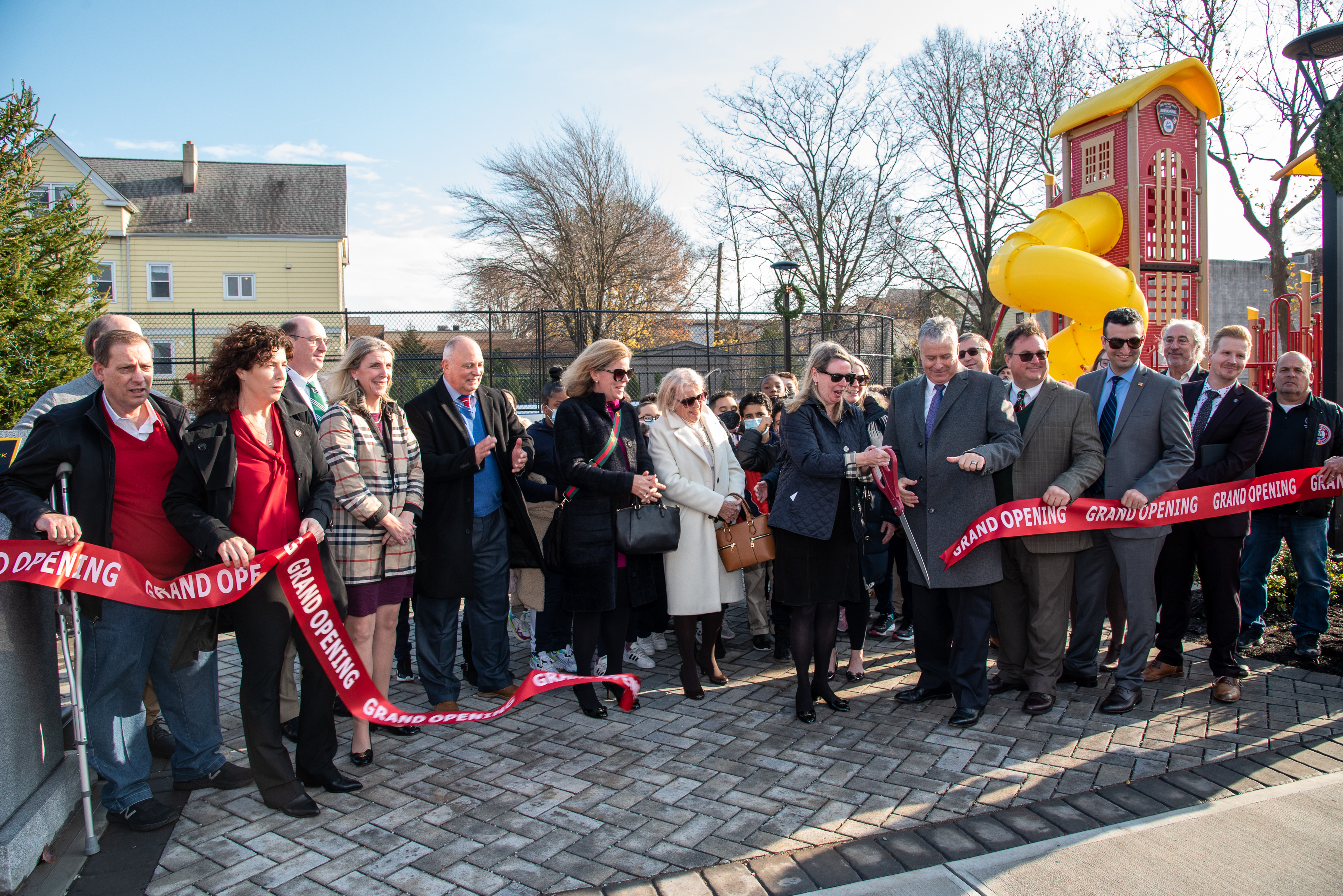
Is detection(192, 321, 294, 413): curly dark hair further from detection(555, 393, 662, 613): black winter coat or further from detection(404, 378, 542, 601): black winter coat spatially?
detection(555, 393, 662, 613): black winter coat

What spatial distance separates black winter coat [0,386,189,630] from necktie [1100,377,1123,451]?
15.6 ft

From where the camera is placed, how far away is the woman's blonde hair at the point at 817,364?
15.3 ft

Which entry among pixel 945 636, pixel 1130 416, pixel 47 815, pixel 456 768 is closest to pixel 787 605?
pixel 945 636

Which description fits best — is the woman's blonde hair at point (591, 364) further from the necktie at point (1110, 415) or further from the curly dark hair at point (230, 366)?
the necktie at point (1110, 415)

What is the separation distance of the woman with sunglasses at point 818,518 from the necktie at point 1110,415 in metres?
1.36

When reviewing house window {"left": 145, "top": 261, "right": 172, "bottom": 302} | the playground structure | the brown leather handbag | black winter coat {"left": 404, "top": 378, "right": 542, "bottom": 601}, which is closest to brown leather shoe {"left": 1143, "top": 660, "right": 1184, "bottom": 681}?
the brown leather handbag

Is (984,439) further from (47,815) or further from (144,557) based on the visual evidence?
(47,815)

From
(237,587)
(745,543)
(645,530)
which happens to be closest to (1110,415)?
(745,543)

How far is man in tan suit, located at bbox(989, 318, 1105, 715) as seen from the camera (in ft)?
15.3

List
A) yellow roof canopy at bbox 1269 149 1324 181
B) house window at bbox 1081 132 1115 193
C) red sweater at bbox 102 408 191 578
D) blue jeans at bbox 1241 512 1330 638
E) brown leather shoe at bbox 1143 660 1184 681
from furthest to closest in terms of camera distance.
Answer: house window at bbox 1081 132 1115 193, yellow roof canopy at bbox 1269 149 1324 181, blue jeans at bbox 1241 512 1330 638, brown leather shoe at bbox 1143 660 1184 681, red sweater at bbox 102 408 191 578

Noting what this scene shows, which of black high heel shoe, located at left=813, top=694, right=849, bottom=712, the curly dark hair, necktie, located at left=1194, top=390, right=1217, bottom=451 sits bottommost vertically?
black high heel shoe, located at left=813, top=694, right=849, bottom=712

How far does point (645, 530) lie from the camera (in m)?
4.80

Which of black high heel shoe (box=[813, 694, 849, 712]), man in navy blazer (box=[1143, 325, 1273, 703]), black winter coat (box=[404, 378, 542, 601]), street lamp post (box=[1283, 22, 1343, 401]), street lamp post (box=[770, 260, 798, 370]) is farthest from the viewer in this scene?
street lamp post (box=[770, 260, 798, 370])

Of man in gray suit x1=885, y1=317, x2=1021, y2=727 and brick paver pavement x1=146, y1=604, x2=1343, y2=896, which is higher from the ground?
man in gray suit x1=885, y1=317, x2=1021, y2=727
